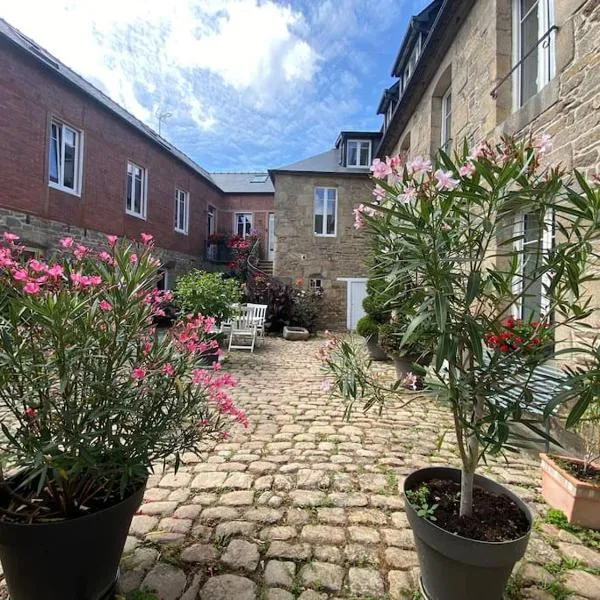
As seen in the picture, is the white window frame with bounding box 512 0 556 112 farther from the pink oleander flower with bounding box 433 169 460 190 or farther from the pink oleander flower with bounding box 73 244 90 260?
the pink oleander flower with bounding box 73 244 90 260

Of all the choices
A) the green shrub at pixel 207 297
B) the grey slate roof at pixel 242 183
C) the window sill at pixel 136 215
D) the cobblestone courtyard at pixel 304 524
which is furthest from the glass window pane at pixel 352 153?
the cobblestone courtyard at pixel 304 524

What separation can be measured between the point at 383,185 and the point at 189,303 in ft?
18.8

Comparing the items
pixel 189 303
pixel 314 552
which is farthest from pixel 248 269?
pixel 314 552

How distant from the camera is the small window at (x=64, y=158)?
7.90 m

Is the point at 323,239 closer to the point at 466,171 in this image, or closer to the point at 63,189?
the point at 63,189

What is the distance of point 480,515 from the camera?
1.60m

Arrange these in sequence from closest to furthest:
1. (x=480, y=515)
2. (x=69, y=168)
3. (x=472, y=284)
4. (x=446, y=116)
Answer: (x=472, y=284) → (x=480, y=515) → (x=446, y=116) → (x=69, y=168)

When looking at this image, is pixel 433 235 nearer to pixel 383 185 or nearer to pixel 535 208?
pixel 383 185

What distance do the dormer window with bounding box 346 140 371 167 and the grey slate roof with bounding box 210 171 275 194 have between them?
5.61 metres

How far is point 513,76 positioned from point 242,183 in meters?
16.4

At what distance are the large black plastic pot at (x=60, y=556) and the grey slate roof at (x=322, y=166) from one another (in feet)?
38.3

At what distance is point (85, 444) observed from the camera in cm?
137

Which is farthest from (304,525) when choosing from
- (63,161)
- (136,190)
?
(136,190)

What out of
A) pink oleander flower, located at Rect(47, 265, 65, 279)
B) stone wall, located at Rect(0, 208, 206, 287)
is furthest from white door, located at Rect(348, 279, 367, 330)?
pink oleander flower, located at Rect(47, 265, 65, 279)
